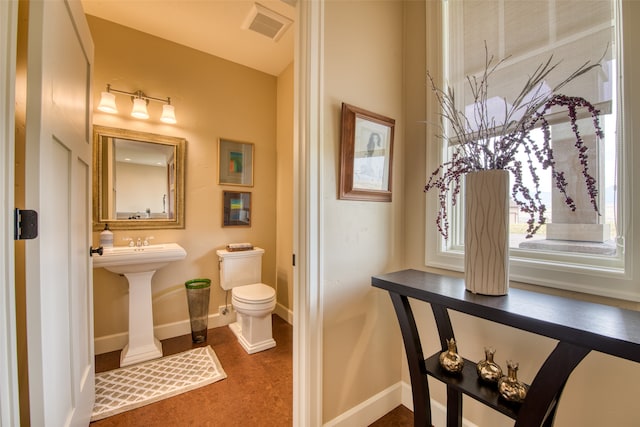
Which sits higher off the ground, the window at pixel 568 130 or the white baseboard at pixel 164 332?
the window at pixel 568 130

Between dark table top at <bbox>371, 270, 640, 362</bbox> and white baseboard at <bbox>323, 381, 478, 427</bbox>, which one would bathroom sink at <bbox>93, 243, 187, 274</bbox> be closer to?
white baseboard at <bbox>323, 381, 478, 427</bbox>

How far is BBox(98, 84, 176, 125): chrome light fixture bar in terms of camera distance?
2.11 metres

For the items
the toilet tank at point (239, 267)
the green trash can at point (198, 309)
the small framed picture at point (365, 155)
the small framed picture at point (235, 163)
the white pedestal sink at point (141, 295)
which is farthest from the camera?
the small framed picture at point (235, 163)

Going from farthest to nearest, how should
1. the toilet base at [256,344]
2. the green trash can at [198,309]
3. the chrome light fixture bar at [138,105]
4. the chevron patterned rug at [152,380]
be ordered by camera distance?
1. the green trash can at [198,309]
2. the toilet base at [256,344]
3. the chrome light fixture bar at [138,105]
4. the chevron patterned rug at [152,380]

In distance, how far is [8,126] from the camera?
2.17 feet

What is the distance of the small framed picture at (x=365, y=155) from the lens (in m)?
1.37

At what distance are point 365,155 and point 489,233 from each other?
0.74 meters

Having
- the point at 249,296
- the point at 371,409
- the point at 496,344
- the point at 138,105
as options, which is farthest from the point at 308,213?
the point at 138,105

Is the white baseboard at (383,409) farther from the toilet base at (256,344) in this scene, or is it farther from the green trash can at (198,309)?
the green trash can at (198,309)

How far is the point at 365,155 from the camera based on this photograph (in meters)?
1.46

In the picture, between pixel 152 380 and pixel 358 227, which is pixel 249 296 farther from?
pixel 358 227

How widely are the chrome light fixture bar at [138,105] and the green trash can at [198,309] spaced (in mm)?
1556

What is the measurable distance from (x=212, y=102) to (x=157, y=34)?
69 cm

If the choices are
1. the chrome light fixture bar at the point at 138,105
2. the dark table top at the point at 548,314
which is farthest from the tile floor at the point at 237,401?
the chrome light fixture bar at the point at 138,105
